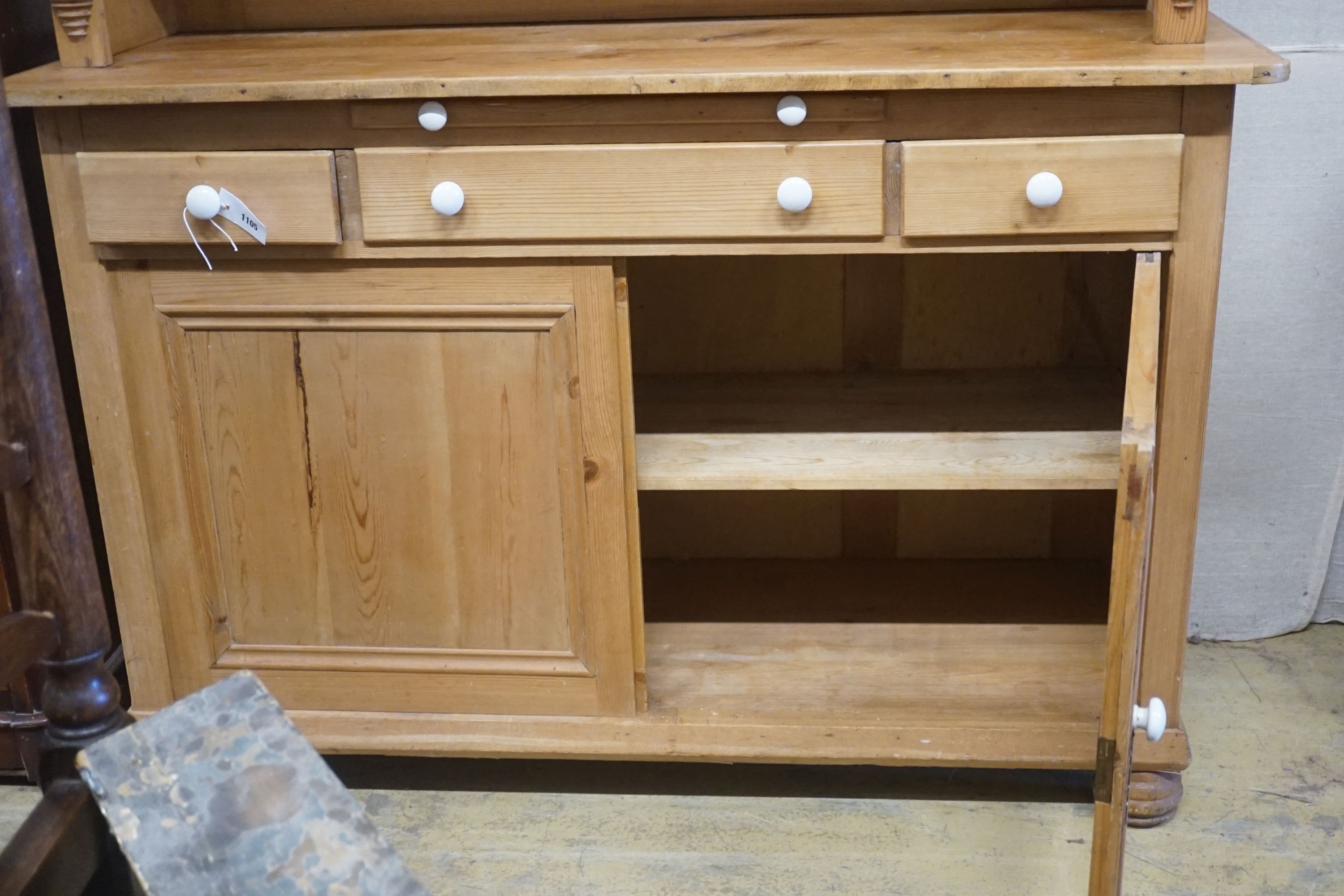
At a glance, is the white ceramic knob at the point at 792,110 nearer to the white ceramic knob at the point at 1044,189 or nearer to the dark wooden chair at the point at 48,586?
the white ceramic knob at the point at 1044,189

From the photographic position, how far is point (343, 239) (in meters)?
1.56

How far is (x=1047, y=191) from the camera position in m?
1.44

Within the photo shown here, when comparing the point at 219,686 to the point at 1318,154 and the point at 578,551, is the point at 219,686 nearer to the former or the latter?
the point at 578,551

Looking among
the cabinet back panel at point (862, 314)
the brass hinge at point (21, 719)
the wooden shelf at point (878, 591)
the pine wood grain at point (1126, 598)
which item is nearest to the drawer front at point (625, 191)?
the pine wood grain at point (1126, 598)

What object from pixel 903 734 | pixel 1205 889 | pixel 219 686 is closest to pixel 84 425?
pixel 219 686

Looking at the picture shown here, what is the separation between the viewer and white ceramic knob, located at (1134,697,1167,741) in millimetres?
1360

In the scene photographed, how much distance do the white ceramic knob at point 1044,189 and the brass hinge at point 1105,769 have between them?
55cm

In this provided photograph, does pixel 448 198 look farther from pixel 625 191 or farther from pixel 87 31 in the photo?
pixel 87 31

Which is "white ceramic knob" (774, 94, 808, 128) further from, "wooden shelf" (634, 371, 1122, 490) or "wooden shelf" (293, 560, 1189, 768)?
"wooden shelf" (293, 560, 1189, 768)

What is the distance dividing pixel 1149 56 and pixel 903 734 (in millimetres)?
848

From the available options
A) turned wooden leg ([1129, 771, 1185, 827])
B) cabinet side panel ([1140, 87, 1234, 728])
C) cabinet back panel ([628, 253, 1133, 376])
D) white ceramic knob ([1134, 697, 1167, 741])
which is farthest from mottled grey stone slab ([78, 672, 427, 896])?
cabinet back panel ([628, 253, 1133, 376])

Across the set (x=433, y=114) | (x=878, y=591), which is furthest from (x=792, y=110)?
(x=878, y=591)

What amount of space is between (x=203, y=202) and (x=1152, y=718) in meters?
1.14

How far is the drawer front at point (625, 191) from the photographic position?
148cm
